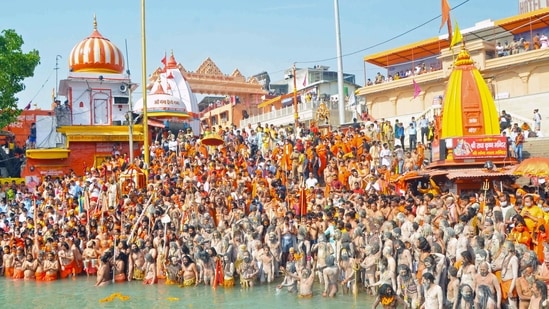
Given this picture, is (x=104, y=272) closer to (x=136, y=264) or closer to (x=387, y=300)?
(x=136, y=264)

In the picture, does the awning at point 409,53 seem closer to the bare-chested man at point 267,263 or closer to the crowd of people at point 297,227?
the crowd of people at point 297,227

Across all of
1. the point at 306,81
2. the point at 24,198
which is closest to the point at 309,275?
the point at 24,198

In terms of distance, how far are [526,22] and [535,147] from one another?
12757 mm

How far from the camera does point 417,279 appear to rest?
9500mm

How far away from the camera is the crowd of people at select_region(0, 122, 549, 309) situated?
30.4 ft

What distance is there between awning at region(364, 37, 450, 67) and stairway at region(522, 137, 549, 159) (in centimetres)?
1311

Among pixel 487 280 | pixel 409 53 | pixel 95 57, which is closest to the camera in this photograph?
pixel 487 280

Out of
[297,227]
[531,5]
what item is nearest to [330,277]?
[297,227]

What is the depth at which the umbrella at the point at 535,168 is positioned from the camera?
11508mm

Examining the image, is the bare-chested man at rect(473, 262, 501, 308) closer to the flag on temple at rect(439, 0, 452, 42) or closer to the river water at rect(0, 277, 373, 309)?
the river water at rect(0, 277, 373, 309)

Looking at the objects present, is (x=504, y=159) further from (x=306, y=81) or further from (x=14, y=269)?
(x=306, y=81)

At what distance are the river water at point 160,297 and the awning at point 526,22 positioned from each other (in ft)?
68.0

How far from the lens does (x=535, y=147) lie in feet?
58.3

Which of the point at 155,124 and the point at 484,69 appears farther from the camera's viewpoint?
the point at 155,124
